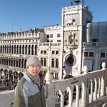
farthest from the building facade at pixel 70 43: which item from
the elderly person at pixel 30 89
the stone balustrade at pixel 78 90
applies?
the elderly person at pixel 30 89

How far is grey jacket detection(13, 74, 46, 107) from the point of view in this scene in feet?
15.0

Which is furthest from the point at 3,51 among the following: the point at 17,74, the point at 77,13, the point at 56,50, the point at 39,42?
the point at 77,13

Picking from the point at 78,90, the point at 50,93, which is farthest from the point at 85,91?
the point at 50,93

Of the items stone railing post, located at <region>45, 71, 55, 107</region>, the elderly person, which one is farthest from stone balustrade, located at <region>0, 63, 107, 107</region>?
the elderly person

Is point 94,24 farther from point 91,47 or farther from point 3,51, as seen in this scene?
point 3,51

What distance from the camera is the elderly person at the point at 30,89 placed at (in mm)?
4594

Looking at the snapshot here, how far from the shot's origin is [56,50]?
1768 inches

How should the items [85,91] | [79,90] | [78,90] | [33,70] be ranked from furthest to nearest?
[85,91] < [79,90] < [78,90] < [33,70]

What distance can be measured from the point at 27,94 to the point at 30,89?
0.12 metres

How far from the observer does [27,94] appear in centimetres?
468

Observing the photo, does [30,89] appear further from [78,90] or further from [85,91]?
[85,91]

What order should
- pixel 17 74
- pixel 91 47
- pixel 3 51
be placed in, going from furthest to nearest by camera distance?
pixel 3 51
pixel 17 74
pixel 91 47

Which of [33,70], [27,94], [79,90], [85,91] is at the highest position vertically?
[33,70]

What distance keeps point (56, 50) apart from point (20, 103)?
4039 centimetres
